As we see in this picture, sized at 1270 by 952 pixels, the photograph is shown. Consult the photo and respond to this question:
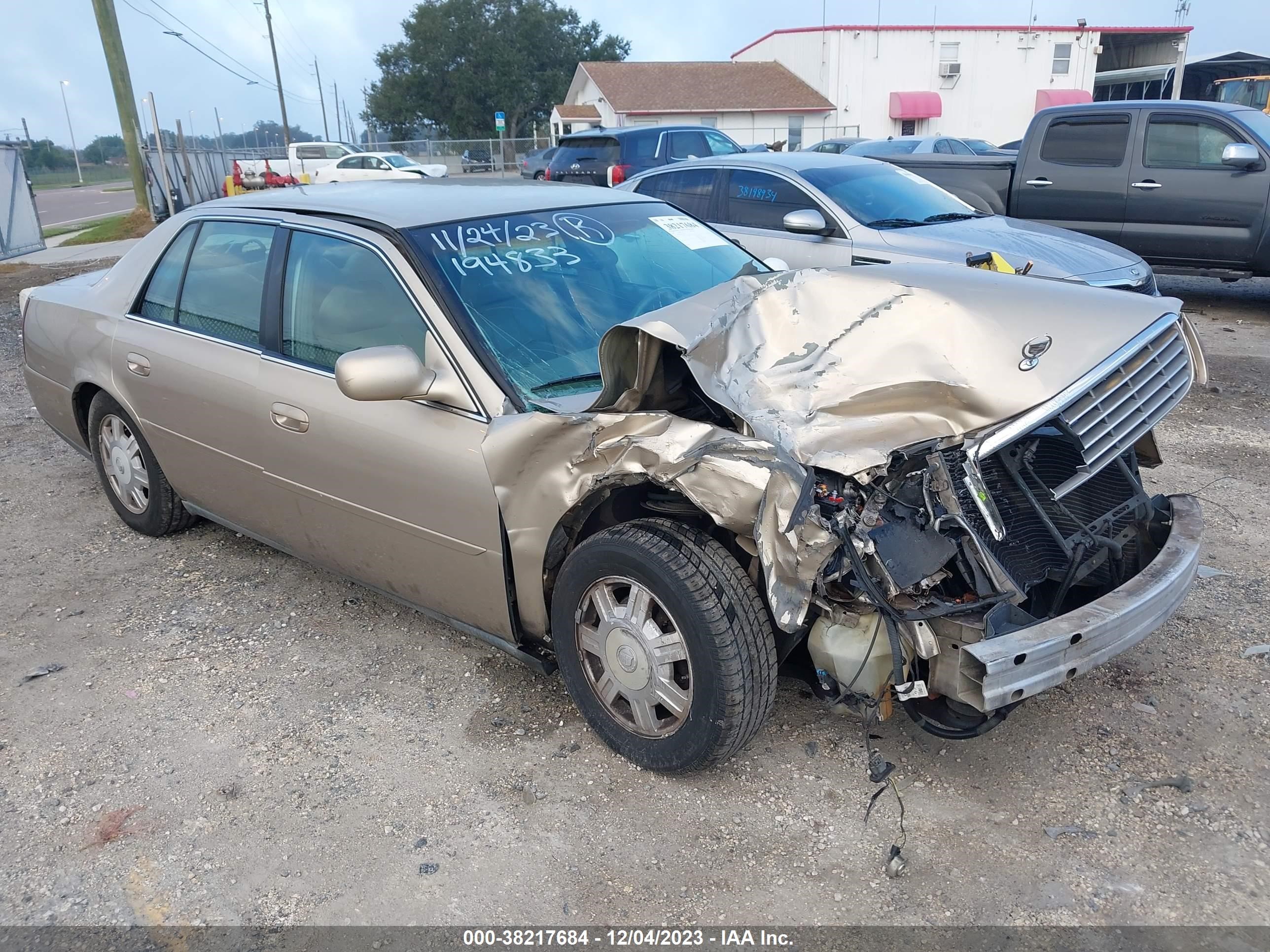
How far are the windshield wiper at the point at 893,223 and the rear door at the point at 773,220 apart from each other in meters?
0.23

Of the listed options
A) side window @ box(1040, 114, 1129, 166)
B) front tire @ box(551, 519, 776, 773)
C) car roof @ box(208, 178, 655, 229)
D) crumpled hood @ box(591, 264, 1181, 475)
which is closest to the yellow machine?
side window @ box(1040, 114, 1129, 166)

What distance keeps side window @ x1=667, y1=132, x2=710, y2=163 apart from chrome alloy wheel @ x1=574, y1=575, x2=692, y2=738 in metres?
13.5

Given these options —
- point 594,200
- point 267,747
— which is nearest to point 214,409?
point 267,747

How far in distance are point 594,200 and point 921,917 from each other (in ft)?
9.58

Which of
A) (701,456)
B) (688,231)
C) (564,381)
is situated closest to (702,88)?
(688,231)

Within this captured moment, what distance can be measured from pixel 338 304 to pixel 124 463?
77.5 inches

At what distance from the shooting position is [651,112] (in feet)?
149

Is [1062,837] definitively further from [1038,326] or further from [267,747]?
[267,747]

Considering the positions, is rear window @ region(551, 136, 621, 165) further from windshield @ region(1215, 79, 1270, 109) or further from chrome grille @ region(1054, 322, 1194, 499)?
windshield @ region(1215, 79, 1270, 109)

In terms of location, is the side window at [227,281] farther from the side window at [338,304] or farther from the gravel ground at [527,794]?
the gravel ground at [527,794]

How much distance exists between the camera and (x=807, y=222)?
6914 mm

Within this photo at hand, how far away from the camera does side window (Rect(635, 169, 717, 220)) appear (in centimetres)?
805

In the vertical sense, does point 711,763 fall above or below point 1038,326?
below

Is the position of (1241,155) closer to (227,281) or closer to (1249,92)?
(227,281)
